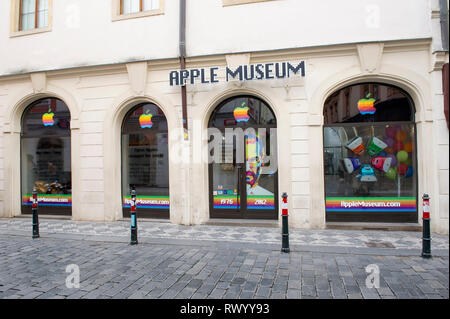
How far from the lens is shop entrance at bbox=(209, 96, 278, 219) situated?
7.65m

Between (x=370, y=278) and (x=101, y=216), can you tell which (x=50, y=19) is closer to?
(x=101, y=216)

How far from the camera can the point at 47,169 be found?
9.17m

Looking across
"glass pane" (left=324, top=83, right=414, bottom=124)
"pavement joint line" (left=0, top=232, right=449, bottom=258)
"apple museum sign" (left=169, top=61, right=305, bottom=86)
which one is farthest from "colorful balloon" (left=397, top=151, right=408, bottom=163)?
"apple museum sign" (left=169, top=61, right=305, bottom=86)

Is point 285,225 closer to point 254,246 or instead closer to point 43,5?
point 254,246

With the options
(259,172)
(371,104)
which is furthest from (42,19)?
(371,104)

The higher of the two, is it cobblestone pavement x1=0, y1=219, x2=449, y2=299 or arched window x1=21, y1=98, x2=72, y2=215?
arched window x1=21, y1=98, x2=72, y2=215

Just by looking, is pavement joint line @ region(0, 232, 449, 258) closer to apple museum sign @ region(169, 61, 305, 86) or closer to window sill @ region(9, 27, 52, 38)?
apple museum sign @ region(169, 61, 305, 86)

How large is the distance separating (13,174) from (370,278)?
10.5m

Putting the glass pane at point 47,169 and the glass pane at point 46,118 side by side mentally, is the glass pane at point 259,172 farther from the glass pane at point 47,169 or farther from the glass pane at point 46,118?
the glass pane at point 46,118

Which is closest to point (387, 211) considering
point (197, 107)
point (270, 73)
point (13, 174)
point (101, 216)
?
point (270, 73)

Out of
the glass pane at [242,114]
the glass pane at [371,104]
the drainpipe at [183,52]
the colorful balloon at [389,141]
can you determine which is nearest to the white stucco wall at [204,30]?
the drainpipe at [183,52]

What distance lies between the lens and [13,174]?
906 centimetres

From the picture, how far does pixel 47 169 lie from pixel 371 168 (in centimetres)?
1002

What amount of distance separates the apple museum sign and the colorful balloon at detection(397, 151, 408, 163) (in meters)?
3.27
